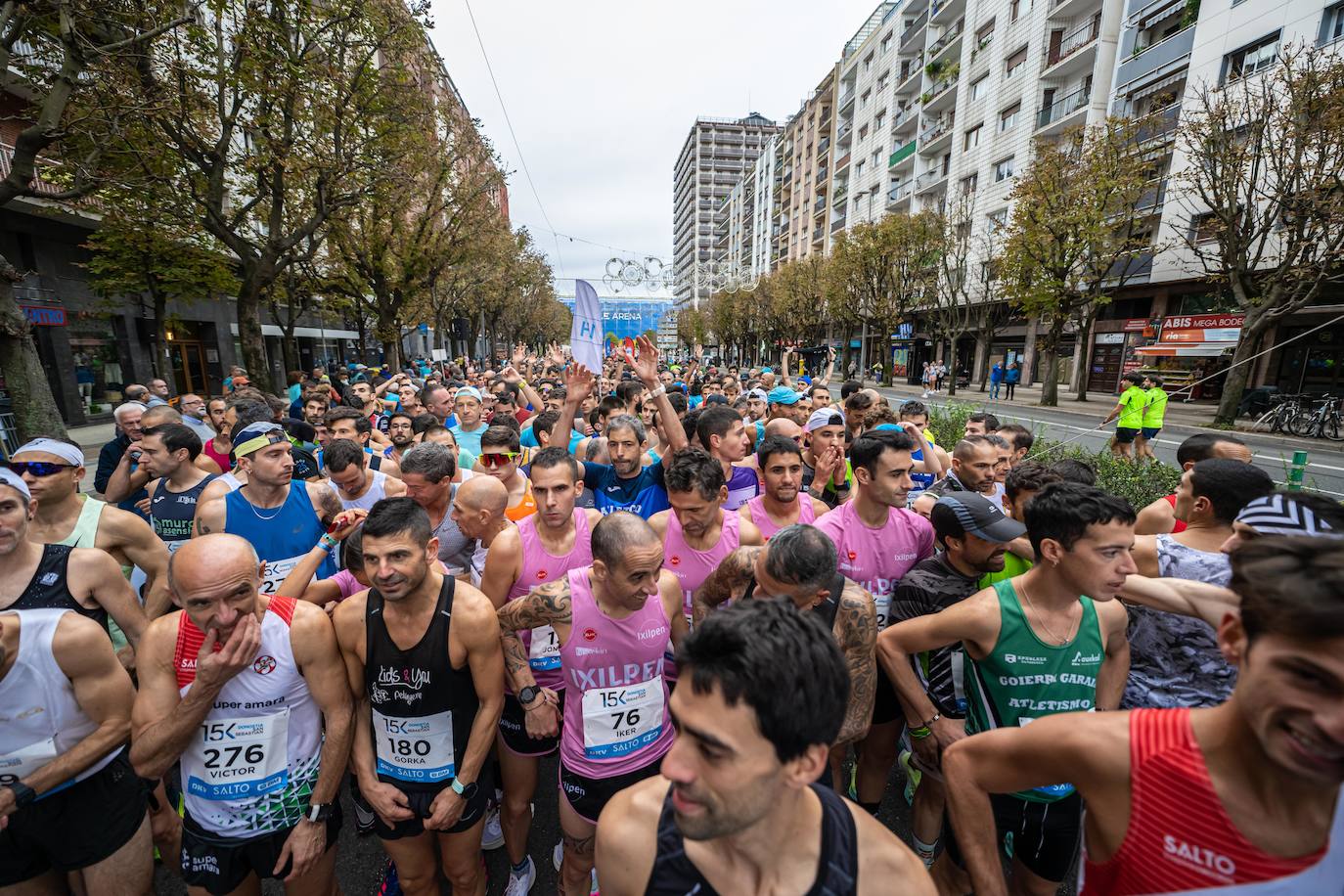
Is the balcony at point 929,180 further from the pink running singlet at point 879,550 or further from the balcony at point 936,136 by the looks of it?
the pink running singlet at point 879,550

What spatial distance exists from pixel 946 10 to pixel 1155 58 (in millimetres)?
17663

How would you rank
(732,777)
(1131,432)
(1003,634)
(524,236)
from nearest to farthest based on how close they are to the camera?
1. (732,777)
2. (1003,634)
3. (1131,432)
4. (524,236)

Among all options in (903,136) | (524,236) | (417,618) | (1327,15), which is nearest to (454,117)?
(524,236)

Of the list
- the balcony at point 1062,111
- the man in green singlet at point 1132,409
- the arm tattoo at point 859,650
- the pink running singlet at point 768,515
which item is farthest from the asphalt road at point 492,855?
the balcony at point 1062,111

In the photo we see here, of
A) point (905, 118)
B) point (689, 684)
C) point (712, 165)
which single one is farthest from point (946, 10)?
point (712, 165)

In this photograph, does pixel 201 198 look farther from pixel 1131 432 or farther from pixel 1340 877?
pixel 1131 432

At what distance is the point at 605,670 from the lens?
2373 mm

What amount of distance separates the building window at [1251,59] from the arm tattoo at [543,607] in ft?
83.4

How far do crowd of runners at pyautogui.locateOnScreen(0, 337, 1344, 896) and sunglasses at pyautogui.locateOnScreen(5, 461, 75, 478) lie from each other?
0.8 inches

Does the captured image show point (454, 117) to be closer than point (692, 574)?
No

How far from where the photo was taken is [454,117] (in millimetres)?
18578

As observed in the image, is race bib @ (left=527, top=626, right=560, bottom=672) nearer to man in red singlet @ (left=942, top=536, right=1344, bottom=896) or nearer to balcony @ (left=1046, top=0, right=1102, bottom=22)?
man in red singlet @ (left=942, top=536, right=1344, bottom=896)

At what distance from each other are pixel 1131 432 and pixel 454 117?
21.5 meters

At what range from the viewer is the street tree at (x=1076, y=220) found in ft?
57.6
